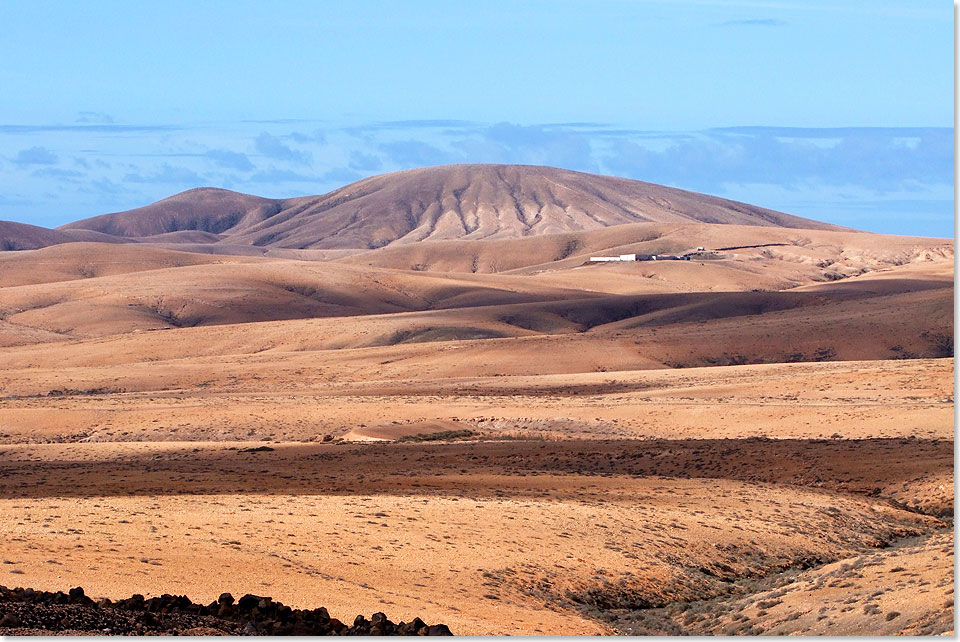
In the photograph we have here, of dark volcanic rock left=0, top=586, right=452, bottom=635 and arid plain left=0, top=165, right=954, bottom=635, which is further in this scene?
arid plain left=0, top=165, right=954, bottom=635

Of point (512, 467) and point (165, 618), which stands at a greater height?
point (165, 618)

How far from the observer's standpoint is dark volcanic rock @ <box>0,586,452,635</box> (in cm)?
1012

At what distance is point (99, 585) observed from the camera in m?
13.1

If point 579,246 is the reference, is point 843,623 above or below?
below

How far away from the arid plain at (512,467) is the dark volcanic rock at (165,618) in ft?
5.25

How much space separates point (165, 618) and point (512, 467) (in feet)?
57.5

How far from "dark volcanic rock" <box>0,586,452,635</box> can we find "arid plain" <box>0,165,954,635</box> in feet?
5.25

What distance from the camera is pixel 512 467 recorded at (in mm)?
27953

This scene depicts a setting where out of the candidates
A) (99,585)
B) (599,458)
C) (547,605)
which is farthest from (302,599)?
(599,458)

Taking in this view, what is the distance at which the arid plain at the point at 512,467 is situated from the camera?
1524cm

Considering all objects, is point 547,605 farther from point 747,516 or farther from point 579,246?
point 579,246

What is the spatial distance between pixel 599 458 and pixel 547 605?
1348 centimetres

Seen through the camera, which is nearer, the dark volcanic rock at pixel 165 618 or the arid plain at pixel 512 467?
the dark volcanic rock at pixel 165 618

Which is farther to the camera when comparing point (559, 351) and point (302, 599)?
point (559, 351)
